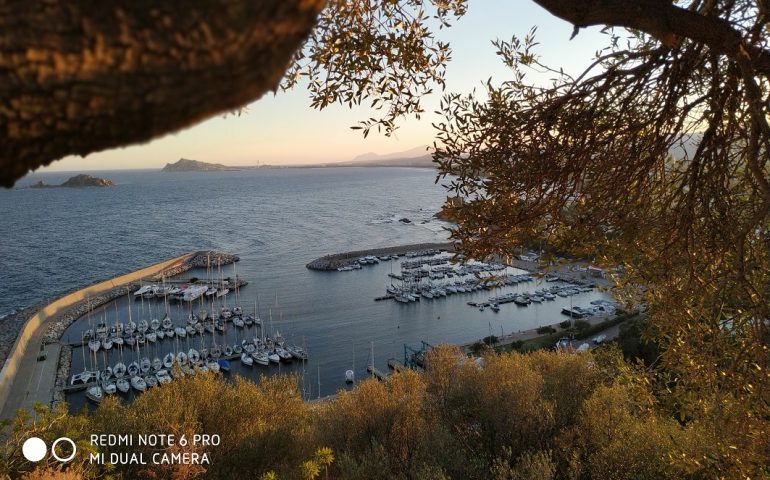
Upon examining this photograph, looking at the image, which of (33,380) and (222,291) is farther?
(222,291)

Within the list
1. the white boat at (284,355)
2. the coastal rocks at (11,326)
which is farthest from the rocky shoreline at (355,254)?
the coastal rocks at (11,326)

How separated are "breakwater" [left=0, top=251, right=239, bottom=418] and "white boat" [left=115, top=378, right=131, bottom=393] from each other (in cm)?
210

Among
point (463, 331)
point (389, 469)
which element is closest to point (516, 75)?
point (389, 469)

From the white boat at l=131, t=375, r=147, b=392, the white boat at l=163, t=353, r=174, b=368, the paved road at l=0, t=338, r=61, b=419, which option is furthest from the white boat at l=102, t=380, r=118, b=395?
the white boat at l=163, t=353, r=174, b=368

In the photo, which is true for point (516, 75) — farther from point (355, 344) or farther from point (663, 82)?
point (355, 344)

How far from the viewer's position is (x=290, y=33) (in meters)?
0.84

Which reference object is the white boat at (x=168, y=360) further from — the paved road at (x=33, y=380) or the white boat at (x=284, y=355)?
the white boat at (x=284, y=355)

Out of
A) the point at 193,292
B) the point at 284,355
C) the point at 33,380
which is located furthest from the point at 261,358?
the point at 193,292

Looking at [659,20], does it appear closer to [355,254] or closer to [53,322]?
[53,322]

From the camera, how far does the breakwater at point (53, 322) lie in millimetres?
18609

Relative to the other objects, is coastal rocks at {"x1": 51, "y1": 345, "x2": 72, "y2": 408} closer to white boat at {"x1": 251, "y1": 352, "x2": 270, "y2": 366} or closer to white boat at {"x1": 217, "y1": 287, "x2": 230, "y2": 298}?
white boat at {"x1": 251, "y1": 352, "x2": 270, "y2": 366}

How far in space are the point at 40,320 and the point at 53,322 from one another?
0.59m

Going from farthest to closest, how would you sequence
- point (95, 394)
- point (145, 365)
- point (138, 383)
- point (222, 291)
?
point (222, 291) → point (145, 365) → point (138, 383) → point (95, 394)

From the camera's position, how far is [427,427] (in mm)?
7496
